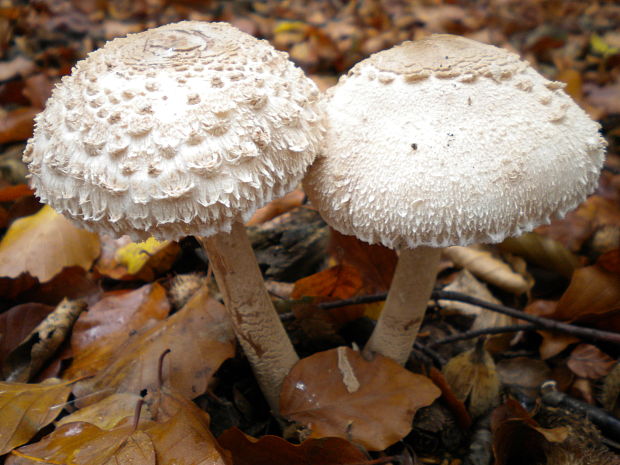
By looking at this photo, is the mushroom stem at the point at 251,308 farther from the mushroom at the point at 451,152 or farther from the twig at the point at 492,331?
the twig at the point at 492,331

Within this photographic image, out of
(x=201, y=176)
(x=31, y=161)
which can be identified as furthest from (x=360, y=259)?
(x=31, y=161)

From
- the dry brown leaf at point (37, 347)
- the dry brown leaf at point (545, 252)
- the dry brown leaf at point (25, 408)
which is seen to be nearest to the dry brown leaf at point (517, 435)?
the dry brown leaf at point (545, 252)

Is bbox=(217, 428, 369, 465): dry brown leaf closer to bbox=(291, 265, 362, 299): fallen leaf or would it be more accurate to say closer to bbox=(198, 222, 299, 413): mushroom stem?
bbox=(198, 222, 299, 413): mushroom stem

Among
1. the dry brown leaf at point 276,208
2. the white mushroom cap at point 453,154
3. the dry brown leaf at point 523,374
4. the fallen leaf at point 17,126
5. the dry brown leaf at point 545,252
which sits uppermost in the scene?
the white mushroom cap at point 453,154

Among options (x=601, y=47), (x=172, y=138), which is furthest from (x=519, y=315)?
(x=601, y=47)

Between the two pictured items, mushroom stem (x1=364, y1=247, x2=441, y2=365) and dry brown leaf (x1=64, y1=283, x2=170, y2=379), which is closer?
mushroom stem (x1=364, y1=247, x2=441, y2=365)

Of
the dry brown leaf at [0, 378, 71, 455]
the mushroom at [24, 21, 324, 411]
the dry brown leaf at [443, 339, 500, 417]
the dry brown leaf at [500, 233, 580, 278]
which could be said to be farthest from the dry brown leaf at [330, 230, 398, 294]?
the dry brown leaf at [0, 378, 71, 455]
